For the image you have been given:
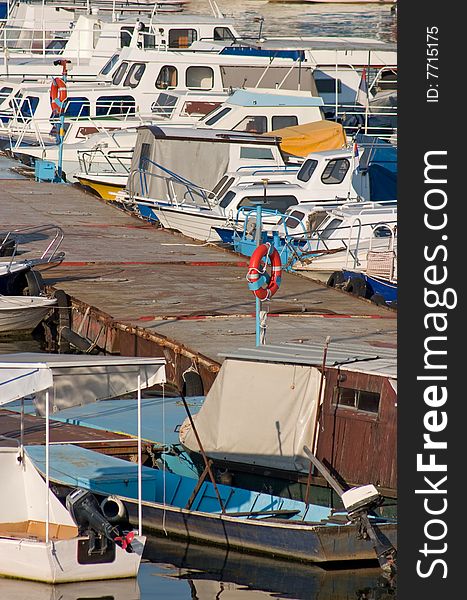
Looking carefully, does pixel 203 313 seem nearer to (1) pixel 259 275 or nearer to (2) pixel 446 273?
(1) pixel 259 275

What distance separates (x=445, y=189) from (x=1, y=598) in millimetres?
6830

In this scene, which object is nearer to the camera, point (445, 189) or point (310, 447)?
point (445, 189)

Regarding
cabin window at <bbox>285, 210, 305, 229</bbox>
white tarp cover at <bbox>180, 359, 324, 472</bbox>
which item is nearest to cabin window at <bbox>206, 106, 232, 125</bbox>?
cabin window at <bbox>285, 210, 305, 229</bbox>

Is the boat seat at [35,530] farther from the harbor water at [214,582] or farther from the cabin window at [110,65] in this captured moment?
the cabin window at [110,65]

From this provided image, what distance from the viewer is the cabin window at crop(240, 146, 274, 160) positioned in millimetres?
36438

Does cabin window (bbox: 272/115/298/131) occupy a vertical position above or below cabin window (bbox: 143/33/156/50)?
below

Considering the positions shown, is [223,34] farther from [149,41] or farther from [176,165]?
[176,165]

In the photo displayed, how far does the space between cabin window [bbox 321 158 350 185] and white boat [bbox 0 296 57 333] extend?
8.86m

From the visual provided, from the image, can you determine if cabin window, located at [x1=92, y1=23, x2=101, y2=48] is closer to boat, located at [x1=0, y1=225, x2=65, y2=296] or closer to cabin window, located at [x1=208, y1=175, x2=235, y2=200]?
cabin window, located at [x1=208, y1=175, x2=235, y2=200]

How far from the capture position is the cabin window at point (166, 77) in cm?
4712

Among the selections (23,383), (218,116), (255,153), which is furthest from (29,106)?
(23,383)

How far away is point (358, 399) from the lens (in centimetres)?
1588

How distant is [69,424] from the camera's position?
18922mm

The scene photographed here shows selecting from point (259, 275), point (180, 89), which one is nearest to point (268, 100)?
point (180, 89)
